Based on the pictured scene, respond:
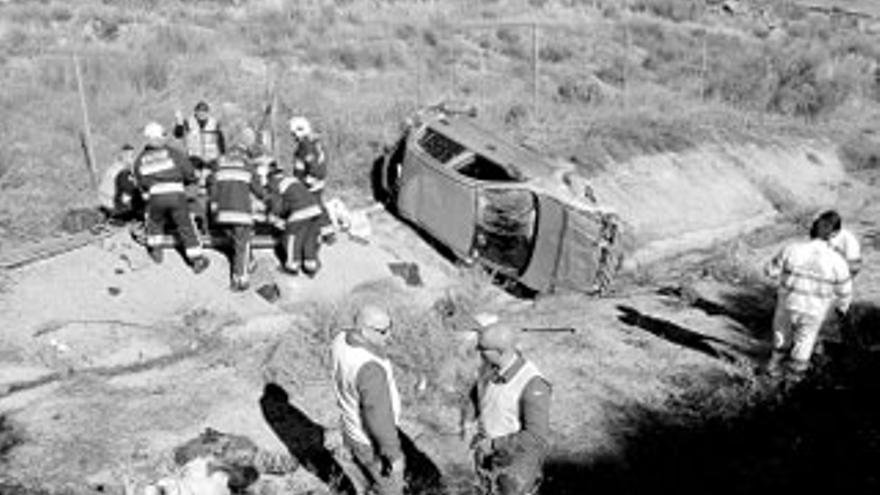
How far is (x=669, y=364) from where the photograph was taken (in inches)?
401

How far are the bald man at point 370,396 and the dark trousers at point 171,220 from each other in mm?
5513

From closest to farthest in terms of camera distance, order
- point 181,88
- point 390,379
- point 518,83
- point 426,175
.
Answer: point 390,379 < point 426,175 < point 181,88 < point 518,83

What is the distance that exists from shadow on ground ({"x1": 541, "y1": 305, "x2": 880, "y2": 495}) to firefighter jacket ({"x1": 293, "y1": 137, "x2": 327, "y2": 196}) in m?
5.17

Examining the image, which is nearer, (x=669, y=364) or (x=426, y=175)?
(x=669, y=364)

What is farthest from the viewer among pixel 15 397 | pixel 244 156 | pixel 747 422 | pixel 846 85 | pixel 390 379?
pixel 846 85

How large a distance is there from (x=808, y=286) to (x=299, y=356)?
4719 millimetres

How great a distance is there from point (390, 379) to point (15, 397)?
4.61 meters

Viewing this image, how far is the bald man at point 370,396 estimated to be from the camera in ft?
20.3

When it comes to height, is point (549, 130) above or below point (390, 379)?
below

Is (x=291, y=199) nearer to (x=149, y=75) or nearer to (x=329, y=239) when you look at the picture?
(x=329, y=239)

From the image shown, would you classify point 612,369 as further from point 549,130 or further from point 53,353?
point 549,130

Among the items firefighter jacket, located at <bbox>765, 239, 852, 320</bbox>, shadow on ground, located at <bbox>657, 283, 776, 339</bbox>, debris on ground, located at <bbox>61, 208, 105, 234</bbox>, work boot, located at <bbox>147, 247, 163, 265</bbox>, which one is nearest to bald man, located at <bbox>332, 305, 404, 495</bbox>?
firefighter jacket, located at <bbox>765, 239, 852, 320</bbox>

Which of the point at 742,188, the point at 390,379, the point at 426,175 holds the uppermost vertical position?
the point at 390,379

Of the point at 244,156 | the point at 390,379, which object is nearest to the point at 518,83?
the point at 244,156
